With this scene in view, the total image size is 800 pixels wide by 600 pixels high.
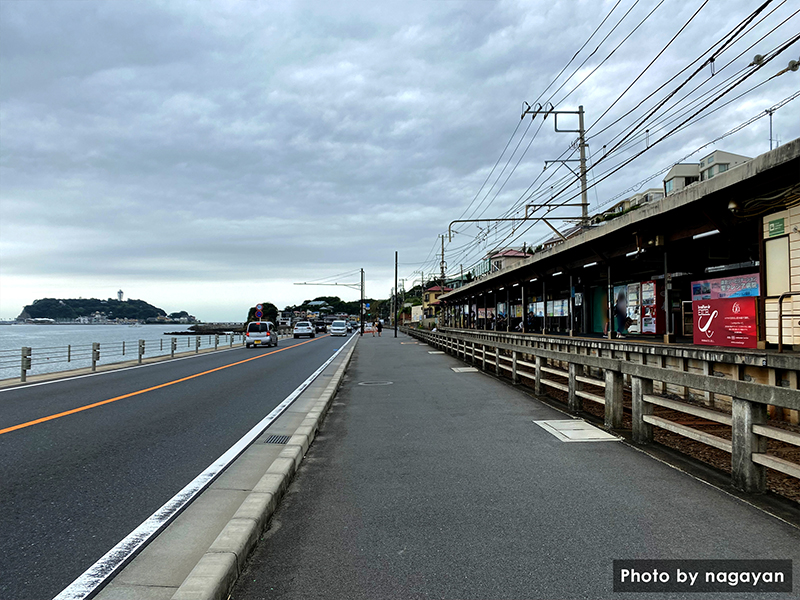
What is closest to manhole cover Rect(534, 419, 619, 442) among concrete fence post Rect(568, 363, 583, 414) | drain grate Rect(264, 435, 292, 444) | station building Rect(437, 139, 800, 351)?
concrete fence post Rect(568, 363, 583, 414)

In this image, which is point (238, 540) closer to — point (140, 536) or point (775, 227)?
point (140, 536)

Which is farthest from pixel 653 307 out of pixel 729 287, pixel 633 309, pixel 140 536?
pixel 140 536

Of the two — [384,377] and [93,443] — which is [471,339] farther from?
[93,443]

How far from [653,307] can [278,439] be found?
1586cm

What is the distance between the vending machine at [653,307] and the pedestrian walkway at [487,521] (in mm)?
13044

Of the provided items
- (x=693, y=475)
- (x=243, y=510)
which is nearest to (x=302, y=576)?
(x=243, y=510)

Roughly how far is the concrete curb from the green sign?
10.9 meters

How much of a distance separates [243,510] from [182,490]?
1387 millimetres

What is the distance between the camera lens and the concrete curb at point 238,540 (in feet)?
9.92

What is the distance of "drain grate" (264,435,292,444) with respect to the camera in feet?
24.1

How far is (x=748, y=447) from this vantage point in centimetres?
503

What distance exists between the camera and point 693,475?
223 inches

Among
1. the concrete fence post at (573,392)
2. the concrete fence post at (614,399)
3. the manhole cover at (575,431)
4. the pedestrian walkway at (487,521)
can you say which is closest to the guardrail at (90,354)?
the pedestrian walkway at (487,521)

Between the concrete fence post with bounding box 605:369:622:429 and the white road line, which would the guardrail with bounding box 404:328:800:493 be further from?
the white road line
